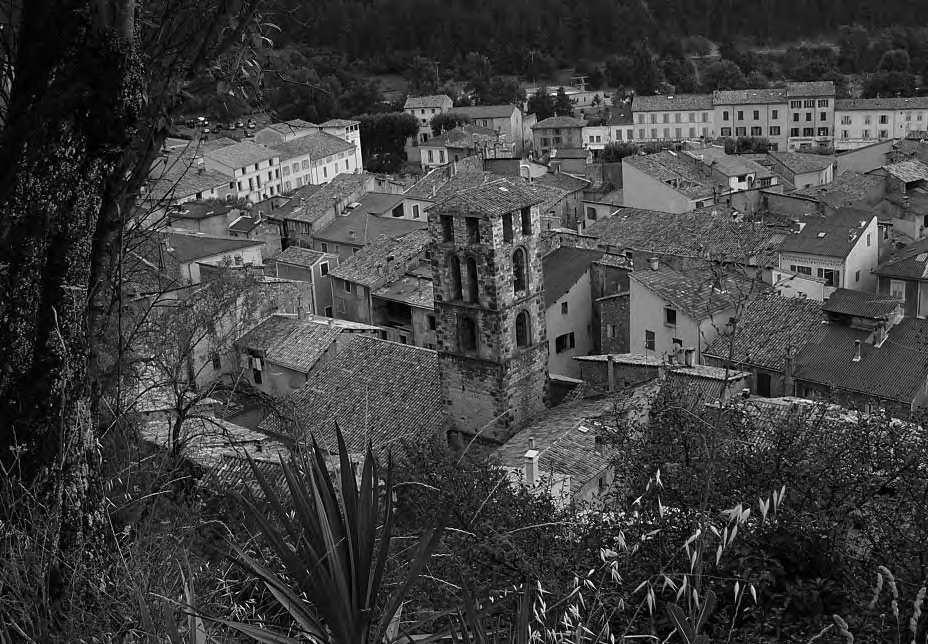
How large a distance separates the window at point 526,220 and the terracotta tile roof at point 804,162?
28865 mm

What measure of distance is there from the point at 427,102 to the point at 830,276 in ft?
178

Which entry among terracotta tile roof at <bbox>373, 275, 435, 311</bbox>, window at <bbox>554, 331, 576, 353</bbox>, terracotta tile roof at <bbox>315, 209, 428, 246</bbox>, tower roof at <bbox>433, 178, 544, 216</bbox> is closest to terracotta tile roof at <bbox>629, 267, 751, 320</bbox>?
window at <bbox>554, 331, 576, 353</bbox>

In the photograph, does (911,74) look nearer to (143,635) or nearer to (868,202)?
(868,202)

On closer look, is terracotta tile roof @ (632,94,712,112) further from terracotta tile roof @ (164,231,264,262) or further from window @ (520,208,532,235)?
window @ (520,208,532,235)

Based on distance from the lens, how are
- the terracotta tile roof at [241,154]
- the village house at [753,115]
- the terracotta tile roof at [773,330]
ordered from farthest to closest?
1. the village house at [753,115]
2. the terracotta tile roof at [241,154]
3. the terracotta tile roof at [773,330]

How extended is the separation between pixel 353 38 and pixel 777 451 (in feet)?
328

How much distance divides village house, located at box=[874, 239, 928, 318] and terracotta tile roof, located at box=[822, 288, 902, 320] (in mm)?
4047

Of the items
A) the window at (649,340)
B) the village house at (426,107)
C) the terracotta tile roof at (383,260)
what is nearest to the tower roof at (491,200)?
the window at (649,340)

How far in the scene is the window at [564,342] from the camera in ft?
76.4

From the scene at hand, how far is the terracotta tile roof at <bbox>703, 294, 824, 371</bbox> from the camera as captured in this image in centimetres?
1864

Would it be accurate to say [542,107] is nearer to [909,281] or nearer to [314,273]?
[314,273]

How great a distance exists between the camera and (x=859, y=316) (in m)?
18.7

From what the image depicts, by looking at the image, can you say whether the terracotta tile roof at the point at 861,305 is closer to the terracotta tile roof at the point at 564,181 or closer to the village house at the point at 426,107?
the terracotta tile roof at the point at 564,181

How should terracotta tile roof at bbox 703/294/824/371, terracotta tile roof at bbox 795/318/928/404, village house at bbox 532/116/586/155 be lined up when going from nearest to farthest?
1. terracotta tile roof at bbox 795/318/928/404
2. terracotta tile roof at bbox 703/294/824/371
3. village house at bbox 532/116/586/155
